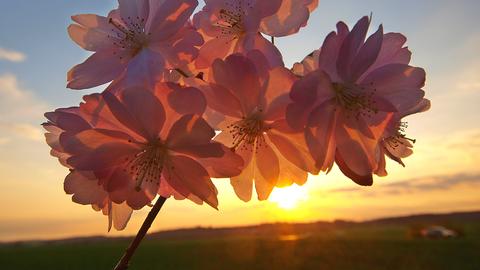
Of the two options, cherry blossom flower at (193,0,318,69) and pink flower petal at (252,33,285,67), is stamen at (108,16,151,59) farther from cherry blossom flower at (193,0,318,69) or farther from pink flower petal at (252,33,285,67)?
pink flower petal at (252,33,285,67)

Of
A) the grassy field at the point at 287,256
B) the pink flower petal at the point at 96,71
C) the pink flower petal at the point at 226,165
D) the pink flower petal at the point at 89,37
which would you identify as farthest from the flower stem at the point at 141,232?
the grassy field at the point at 287,256

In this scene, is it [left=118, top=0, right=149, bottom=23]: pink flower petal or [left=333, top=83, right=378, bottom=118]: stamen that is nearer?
[left=333, top=83, right=378, bottom=118]: stamen

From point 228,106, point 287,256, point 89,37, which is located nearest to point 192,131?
point 228,106

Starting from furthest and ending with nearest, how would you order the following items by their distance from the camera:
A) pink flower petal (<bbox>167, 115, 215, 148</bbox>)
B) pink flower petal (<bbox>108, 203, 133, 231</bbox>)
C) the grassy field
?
the grassy field, pink flower petal (<bbox>108, 203, 133, 231</bbox>), pink flower petal (<bbox>167, 115, 215, 148</bbox>)

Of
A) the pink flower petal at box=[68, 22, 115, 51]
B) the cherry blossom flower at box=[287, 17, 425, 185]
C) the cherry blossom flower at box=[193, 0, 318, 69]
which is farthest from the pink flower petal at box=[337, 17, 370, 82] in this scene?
the pink flower petal at box=[68, 22, 115, 51]

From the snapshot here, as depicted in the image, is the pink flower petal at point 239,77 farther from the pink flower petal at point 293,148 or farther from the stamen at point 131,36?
the stamen at point 131,36

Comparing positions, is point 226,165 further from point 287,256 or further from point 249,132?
point 287,256

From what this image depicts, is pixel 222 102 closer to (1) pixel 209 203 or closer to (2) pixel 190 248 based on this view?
(1) pixel 209 203
